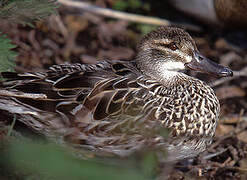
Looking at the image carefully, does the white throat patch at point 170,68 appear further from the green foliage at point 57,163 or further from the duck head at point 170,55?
the green foliage at point 57,163

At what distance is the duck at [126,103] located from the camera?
9.73 feet

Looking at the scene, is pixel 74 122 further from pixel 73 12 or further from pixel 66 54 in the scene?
pixel 73 12

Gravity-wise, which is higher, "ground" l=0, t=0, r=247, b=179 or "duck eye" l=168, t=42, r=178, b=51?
"duck eye" l=168, t=42, r=178, b=51

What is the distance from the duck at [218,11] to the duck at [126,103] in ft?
4.11

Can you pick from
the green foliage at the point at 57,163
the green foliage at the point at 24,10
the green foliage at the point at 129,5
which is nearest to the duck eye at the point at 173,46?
the green foliage at the point at 24,10

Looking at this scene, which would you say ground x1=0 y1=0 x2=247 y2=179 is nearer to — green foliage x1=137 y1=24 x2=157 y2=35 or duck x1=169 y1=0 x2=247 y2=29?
green foliage x1=137 y1=24 x2=157 y2=35

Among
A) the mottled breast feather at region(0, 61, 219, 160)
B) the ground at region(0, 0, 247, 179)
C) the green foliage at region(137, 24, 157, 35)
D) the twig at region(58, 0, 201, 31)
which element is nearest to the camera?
the mottled breast feather at region(0, 61, 219, 160)

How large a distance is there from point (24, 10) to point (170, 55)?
116 centimetres

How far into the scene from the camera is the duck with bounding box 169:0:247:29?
166 inches

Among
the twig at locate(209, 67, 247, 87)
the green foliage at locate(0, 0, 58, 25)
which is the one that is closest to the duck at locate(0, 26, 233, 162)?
the green foliage at locate(0, 0, 58, 25)

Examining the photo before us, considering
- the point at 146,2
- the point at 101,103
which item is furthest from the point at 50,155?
the point at 146,2

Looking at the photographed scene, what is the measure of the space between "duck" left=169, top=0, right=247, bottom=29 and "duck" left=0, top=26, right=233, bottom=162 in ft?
4.11

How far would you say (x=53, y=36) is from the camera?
195 inches

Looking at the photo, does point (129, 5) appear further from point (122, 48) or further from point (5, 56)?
point (5, 56)
